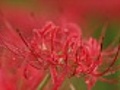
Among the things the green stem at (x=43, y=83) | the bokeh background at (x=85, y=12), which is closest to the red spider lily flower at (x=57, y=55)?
the green stem at (x=43, y=83)

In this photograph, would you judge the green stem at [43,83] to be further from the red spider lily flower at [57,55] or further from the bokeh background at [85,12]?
the bokeh background at [85,12]

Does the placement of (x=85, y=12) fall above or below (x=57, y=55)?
above

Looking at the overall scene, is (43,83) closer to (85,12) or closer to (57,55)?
(57,55)

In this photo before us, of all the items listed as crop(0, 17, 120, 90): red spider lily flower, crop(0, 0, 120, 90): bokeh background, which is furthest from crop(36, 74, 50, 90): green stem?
crop(0, 0, 120, 90): bokeh background

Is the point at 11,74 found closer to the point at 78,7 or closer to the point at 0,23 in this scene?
the point at 0,23

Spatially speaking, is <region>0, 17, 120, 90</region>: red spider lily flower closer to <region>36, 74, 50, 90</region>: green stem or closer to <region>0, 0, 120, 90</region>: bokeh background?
<region>36, 74, 50, 90</region>: green stem

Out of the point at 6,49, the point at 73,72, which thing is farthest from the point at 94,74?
the point at 6,49

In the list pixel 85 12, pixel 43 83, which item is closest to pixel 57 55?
pixel 43 83

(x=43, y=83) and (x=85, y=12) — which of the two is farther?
(x=85, y=12)
